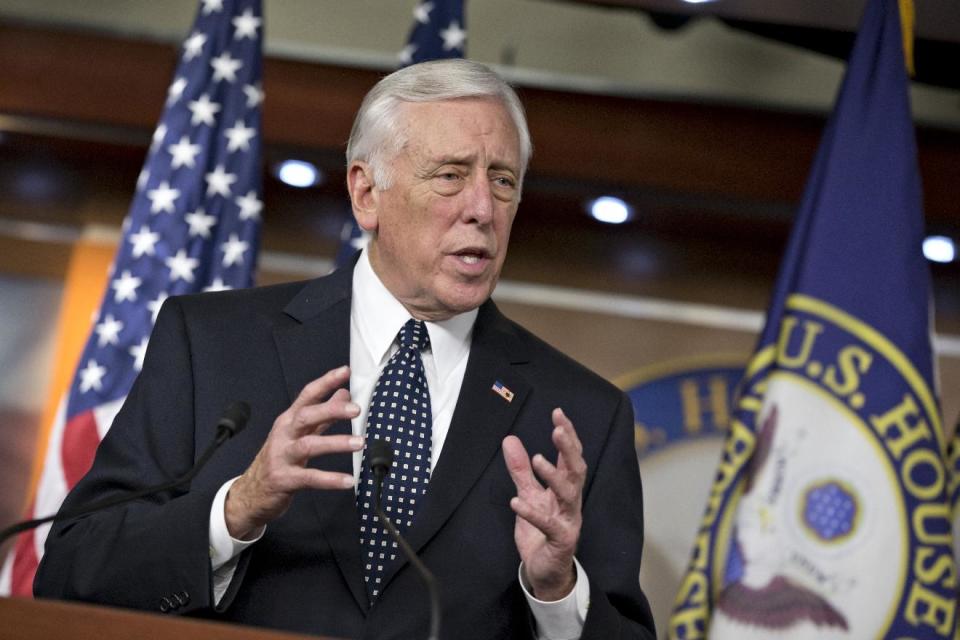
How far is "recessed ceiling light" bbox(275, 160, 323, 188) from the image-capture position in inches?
199

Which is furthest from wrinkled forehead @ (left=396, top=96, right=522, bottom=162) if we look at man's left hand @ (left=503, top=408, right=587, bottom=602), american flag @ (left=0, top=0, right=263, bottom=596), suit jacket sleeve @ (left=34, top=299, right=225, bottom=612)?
american flag @ (left=0, top=0, right=263, bottom=596)

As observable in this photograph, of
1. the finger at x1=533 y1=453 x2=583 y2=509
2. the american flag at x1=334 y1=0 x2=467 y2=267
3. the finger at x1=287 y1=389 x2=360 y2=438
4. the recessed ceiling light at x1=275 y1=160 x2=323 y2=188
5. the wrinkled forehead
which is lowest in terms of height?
the finger at x1=533 y1=453 x2=583 y2=509

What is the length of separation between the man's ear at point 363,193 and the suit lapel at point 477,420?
0.28 m

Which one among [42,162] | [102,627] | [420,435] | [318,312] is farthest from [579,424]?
[42,162]

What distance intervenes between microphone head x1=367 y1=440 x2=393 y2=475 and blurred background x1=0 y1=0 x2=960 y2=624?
9.83 feet

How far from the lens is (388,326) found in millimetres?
2492

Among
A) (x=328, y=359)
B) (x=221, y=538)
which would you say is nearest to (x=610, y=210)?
(x=328, y=359)

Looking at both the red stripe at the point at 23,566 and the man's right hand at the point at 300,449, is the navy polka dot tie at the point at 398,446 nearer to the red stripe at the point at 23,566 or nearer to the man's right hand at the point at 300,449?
the man's right hand at the point at 300,449

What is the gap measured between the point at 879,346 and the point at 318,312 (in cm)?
171

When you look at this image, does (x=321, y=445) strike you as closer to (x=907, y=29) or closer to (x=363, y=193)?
(x=363, y=193)

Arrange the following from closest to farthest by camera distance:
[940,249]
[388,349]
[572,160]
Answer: [388,349], [572,160], [940,249]

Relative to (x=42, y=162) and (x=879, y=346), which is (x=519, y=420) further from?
(x=42, y=162)

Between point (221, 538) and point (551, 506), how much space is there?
0.50 metres

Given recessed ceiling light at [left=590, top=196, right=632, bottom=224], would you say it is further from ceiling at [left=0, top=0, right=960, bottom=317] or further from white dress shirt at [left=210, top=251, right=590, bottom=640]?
white dress shirt at [left=210, top=251, right=590, bottom=640]
